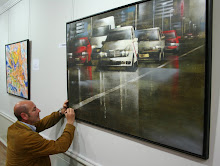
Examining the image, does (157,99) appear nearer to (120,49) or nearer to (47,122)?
(120,49)

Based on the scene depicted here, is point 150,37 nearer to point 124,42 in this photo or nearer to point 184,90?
point 124,42

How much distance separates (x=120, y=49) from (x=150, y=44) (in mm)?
296

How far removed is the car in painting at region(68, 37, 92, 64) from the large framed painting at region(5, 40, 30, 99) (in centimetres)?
126

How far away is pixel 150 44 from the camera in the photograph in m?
1.29

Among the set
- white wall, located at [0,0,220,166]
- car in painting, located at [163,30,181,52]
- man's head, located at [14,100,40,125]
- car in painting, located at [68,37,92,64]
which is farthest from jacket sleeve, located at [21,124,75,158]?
car in painting, located at [163,30,181,52]

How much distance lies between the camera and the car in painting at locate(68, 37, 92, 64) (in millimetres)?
1793

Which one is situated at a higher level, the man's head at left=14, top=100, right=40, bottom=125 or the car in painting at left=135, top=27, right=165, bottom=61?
the car in painting at left=135, top=27, right=165, bottom=61

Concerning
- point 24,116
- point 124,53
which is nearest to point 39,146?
point 24,116

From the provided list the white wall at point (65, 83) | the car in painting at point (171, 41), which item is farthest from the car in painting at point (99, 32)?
the car in painting at point (171, 41)

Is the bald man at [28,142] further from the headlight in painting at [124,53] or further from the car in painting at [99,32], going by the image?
the headlight in painting at [124,53]

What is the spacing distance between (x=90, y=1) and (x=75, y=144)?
164 cm

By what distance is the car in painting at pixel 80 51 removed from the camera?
1.79 m

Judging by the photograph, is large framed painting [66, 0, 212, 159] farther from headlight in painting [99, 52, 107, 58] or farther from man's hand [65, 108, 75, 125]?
man's hand [65, 108, 75, 125]

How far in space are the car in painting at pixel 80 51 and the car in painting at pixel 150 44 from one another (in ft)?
1.99
